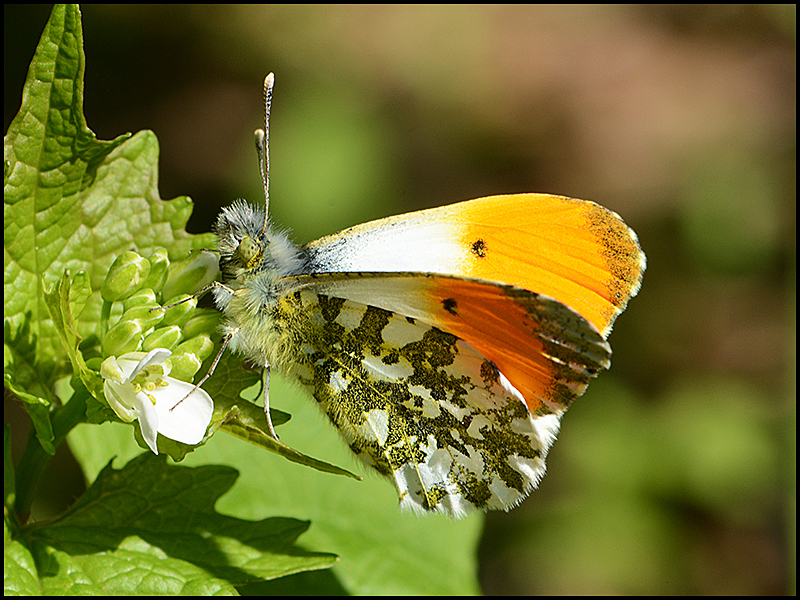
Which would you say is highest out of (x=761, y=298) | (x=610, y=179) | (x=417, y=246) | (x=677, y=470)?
(x=417, y=246)

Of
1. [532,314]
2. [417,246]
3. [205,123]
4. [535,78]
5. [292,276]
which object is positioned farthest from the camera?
[535,78]

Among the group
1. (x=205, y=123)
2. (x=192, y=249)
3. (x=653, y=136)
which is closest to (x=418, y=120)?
(x=205, y=123)

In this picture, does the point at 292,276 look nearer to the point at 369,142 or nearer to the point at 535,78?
the point at 369,142

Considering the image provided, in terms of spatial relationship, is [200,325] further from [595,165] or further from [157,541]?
[595,165]

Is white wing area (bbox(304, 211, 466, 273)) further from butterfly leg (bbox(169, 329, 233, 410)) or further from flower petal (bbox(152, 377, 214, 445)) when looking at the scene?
flower petal (bbox(152, 377, 214, 445))

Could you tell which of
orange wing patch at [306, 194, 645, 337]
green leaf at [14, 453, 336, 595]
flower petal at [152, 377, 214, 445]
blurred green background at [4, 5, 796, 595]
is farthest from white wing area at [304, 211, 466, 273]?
blurred green background at [4, 5, 796, 595]

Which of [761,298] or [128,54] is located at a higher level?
[128,54]
